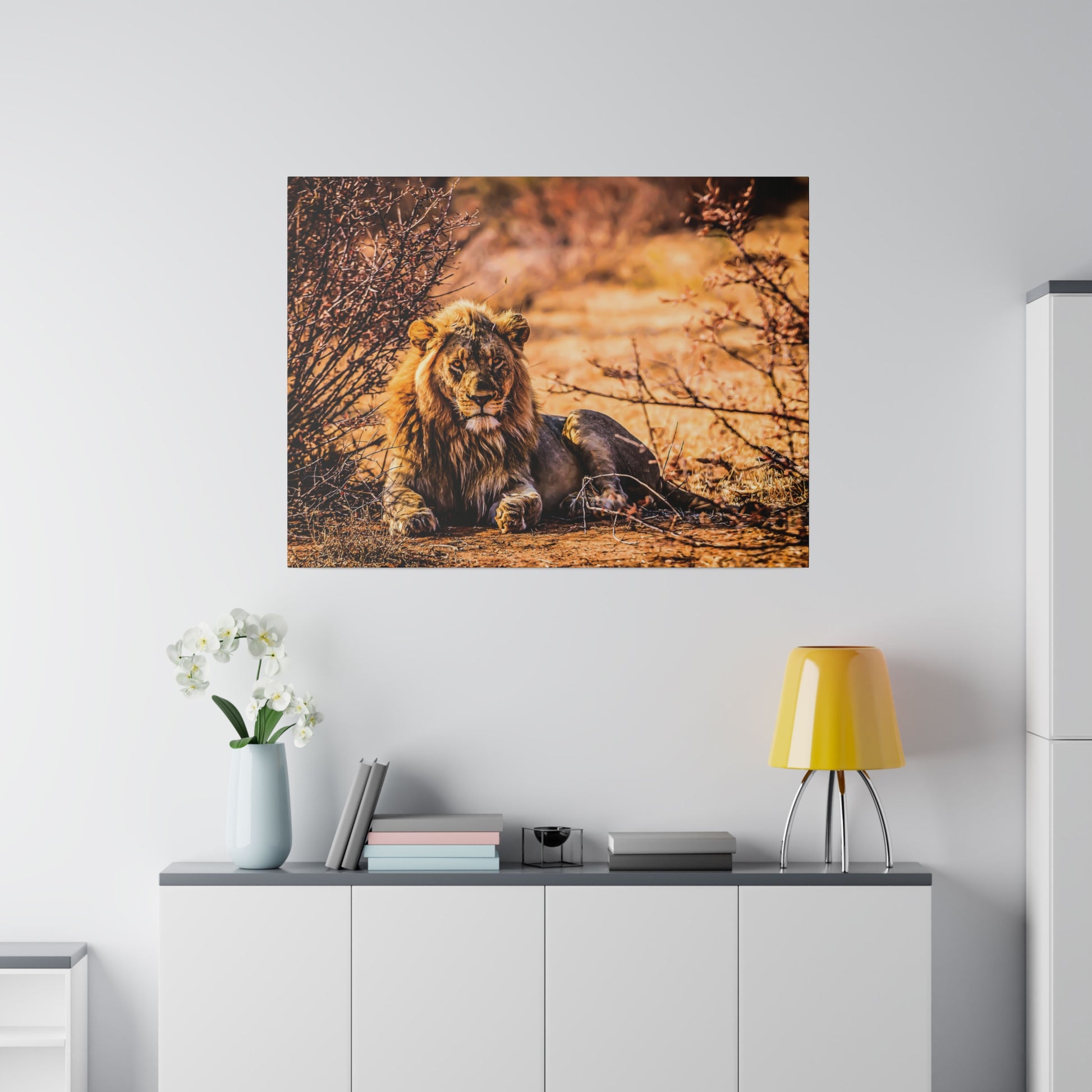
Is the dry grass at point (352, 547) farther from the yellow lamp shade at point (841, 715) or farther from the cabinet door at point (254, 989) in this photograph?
the yellow lamp shade at point (841, 715)

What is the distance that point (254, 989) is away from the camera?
2072 mm

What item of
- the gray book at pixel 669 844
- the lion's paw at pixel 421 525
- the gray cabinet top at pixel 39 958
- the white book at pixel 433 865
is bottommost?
the gray cabinet top at pixel 39 958

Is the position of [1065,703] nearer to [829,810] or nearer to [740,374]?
[829,810]

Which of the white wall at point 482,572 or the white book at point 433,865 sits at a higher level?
the white wall at point 482,572

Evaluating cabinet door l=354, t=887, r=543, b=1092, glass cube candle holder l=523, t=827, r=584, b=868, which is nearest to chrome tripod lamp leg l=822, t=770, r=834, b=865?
glass cube candle holder l=523, t=827, r=584, b=868

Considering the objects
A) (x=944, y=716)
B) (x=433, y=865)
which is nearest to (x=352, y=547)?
(x=433, y=865)

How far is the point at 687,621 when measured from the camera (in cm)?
227

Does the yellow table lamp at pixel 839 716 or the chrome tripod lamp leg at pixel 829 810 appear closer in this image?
the yellow table lamp at pixel 839 716

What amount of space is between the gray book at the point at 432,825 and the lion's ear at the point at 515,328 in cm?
105

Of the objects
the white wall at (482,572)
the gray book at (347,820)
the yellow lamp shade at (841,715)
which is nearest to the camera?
the yellow lamp shade at (841,715)

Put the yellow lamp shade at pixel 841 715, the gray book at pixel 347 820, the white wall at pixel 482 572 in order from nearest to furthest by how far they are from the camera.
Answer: the yellow lamp shade at pixel 841 715, the gray book at pixel 347 820, the white wall at pixel 482 572

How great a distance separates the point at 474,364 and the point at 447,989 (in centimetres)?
134

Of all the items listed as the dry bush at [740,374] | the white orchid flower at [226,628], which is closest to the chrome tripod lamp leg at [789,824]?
the dry bush at [740,374]

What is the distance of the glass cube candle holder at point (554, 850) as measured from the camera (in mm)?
2188
